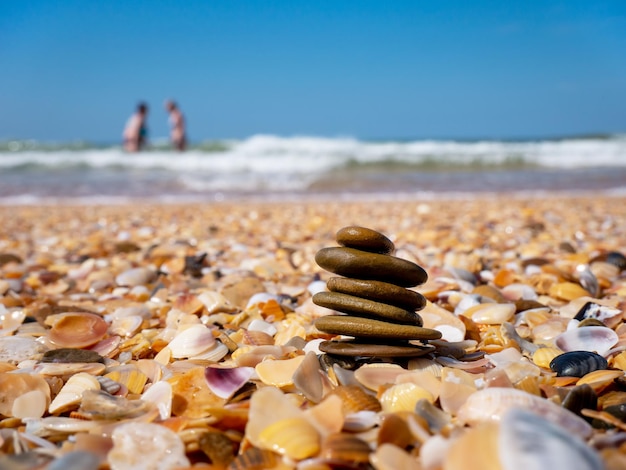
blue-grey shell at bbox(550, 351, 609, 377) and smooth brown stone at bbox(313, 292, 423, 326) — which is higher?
smooth brown stone at bbox(313, 292, 423, 326)

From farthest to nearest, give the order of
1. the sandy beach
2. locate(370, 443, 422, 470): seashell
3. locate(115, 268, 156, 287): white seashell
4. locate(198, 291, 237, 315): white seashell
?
locate(115, 268, 156, 287): white seashell < locate(198, 291, 237, 315): white seashell < the sandy beach < locate(370, 443, 422, 470): seashell

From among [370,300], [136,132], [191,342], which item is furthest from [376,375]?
[136,132]

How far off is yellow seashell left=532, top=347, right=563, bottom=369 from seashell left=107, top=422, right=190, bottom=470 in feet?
3.46

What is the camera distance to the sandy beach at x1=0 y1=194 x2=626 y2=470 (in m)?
1.13

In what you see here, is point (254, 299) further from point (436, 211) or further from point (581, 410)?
point (436, 211)

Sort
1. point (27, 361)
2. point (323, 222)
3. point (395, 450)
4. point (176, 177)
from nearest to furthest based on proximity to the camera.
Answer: point (395, 450)
point (27, 361)
point (323, 222)
point (176, 177)

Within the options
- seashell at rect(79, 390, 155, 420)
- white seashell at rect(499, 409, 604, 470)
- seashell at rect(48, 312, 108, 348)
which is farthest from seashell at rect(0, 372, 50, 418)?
white seashell at rect(499, 409, 604, 470)

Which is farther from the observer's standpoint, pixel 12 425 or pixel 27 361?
pixel 27 361

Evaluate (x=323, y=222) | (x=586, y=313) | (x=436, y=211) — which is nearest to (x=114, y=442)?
(x=586, y=313)

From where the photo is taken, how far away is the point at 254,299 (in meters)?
2.37

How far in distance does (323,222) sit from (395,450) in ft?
15.2

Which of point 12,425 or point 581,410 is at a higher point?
point 581,410

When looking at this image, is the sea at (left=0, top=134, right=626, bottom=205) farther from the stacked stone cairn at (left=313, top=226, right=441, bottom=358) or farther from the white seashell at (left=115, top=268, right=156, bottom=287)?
the stacked stone cairn at (left=313, top=226, right=441, bottom=358)

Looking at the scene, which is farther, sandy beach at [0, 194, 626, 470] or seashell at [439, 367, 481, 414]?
seashell at [439, 367, 481, 414]
